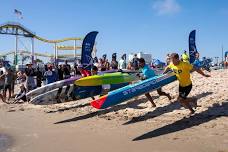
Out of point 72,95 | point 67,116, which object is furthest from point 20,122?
point 72,95

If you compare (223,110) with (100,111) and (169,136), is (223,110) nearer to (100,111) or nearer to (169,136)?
(169,136)

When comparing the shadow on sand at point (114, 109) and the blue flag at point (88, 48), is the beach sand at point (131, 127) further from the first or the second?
the blue flag at point (88, 48)

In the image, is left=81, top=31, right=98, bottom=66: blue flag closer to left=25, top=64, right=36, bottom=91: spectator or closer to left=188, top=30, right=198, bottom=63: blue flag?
left=25, top=64, right=36, bottom=91: spectator

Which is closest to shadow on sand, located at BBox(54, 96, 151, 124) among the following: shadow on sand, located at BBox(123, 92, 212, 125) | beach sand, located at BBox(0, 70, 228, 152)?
beach sand, located at BBox(0, 70, 228, 152)

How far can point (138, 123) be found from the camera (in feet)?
28.9

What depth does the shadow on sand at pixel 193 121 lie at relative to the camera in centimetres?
762

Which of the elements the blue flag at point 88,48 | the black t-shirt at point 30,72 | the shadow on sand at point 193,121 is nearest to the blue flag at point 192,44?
the blue flag at point 88,48

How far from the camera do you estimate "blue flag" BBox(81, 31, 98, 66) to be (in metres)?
13.5

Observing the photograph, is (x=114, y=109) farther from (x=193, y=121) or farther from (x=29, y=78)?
(x=29, y=78)

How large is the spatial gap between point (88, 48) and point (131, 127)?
19.0 feet

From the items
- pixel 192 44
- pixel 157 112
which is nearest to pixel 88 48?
pixel 192 44

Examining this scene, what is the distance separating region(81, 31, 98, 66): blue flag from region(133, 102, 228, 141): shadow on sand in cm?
553

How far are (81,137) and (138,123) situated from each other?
1.47 metres

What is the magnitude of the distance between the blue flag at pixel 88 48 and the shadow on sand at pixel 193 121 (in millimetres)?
5528
